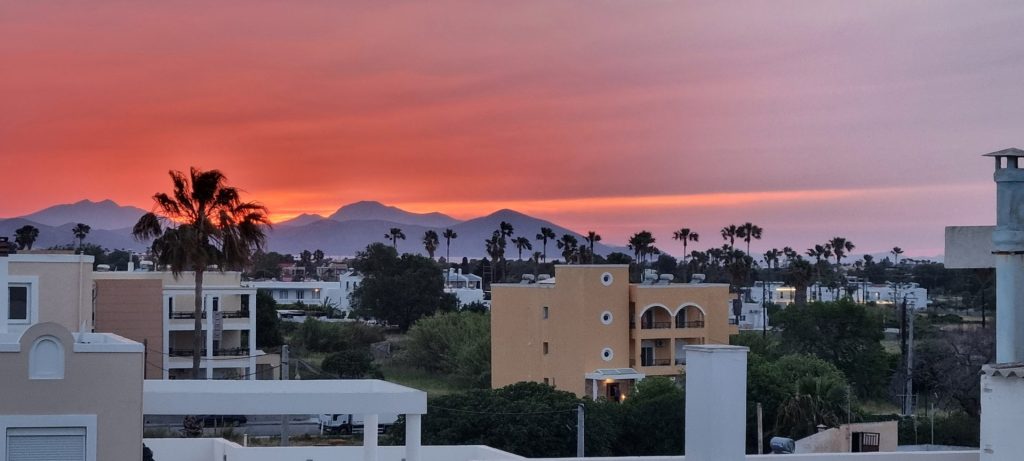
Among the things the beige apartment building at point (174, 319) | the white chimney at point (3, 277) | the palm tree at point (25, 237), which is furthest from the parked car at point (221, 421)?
the palm tree at point (25, 237)

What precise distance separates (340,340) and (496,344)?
65.1 ft

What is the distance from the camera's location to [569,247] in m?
99.5

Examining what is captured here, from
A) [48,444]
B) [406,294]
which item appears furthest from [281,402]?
[406,294]

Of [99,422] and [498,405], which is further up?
[99,422]

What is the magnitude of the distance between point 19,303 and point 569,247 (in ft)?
253

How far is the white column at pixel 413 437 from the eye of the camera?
53.4ft

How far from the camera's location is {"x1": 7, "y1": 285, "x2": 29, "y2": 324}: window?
22.8 meters

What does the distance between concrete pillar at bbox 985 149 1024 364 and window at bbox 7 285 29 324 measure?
15573 millimetres

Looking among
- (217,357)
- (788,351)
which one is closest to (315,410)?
(217,357)

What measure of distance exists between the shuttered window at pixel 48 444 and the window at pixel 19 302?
35.4ft

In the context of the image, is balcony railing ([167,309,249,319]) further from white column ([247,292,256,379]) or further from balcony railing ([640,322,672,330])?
balcony railing ([640,322,672,330])

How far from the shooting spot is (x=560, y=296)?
5647cm

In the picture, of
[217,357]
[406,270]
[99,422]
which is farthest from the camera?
[406,270]

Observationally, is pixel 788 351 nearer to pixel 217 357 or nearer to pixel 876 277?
pixel 217 357
